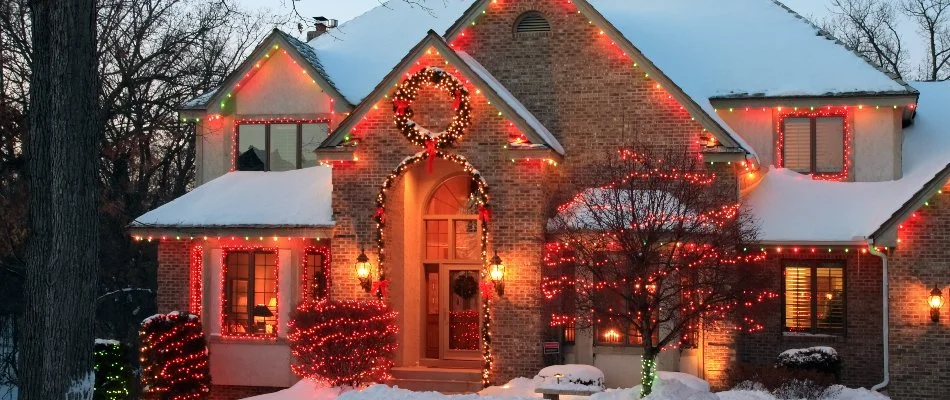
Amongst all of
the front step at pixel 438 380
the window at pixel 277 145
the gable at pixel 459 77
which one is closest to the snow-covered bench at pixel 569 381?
the front step at pixel 438 380

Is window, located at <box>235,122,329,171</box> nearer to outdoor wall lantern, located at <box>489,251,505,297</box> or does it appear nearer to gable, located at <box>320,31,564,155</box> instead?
gable, located at <box>320,31,564,155</box>

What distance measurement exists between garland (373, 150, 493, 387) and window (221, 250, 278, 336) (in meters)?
2.96

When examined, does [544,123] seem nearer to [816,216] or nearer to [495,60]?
[495,60]

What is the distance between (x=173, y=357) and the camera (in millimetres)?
20891

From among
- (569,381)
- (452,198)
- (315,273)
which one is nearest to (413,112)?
(452,198)

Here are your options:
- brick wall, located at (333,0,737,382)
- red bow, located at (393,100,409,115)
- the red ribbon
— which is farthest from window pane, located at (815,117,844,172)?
red bow, located at (393,100,409,115)

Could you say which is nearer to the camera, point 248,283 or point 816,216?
point 816,216

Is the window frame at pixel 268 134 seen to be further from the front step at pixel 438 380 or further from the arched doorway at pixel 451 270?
the front step at pixel 438 380

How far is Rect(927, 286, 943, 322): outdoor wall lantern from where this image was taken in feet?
61.3

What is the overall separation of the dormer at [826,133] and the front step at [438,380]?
293 inches

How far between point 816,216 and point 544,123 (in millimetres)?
→ 5431

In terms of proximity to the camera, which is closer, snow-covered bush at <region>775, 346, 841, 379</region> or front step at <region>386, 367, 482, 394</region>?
snow-covered bush at <region>775, 346, 841, 379</region>

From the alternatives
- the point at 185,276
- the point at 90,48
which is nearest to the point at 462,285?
the point at 185,276

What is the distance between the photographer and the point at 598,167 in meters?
19.1
